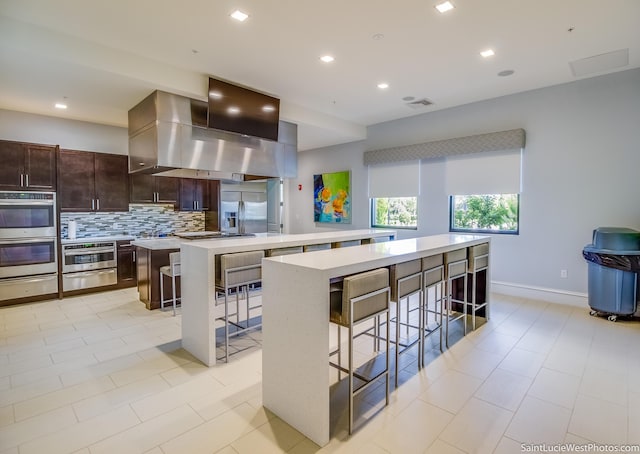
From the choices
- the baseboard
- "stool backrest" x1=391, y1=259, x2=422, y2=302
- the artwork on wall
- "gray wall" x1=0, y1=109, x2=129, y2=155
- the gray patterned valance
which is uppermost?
"gray wall" x1=0, y1=109, x2=129, y2=155

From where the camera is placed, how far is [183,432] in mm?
1938

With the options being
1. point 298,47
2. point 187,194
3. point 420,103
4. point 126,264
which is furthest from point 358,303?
point 187,194

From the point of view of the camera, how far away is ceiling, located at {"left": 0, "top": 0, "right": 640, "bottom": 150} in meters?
2.75

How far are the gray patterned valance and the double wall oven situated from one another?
539cm

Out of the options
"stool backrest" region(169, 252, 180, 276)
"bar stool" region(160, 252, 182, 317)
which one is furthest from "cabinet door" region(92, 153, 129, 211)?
"stool backrest" region(169, 252, 180, 276)

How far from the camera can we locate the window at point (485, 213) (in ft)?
16.4

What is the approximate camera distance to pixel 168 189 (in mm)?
6117

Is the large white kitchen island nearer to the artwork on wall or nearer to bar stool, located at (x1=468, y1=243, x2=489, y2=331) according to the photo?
bar stool, located at (x1=468, y1=243, x2=489, y2=331)

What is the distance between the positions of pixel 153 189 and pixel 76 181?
113 centimetres

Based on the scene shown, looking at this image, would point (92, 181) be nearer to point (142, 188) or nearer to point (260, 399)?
point (142, 188)

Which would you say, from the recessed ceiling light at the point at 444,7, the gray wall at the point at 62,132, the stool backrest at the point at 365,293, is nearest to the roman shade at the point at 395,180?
the recessed ceiling light at the point at 444,7

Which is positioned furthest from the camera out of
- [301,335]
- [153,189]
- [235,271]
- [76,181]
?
[153,189]

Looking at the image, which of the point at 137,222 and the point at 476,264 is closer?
the point at 476,264

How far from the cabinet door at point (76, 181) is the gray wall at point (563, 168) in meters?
5.75
